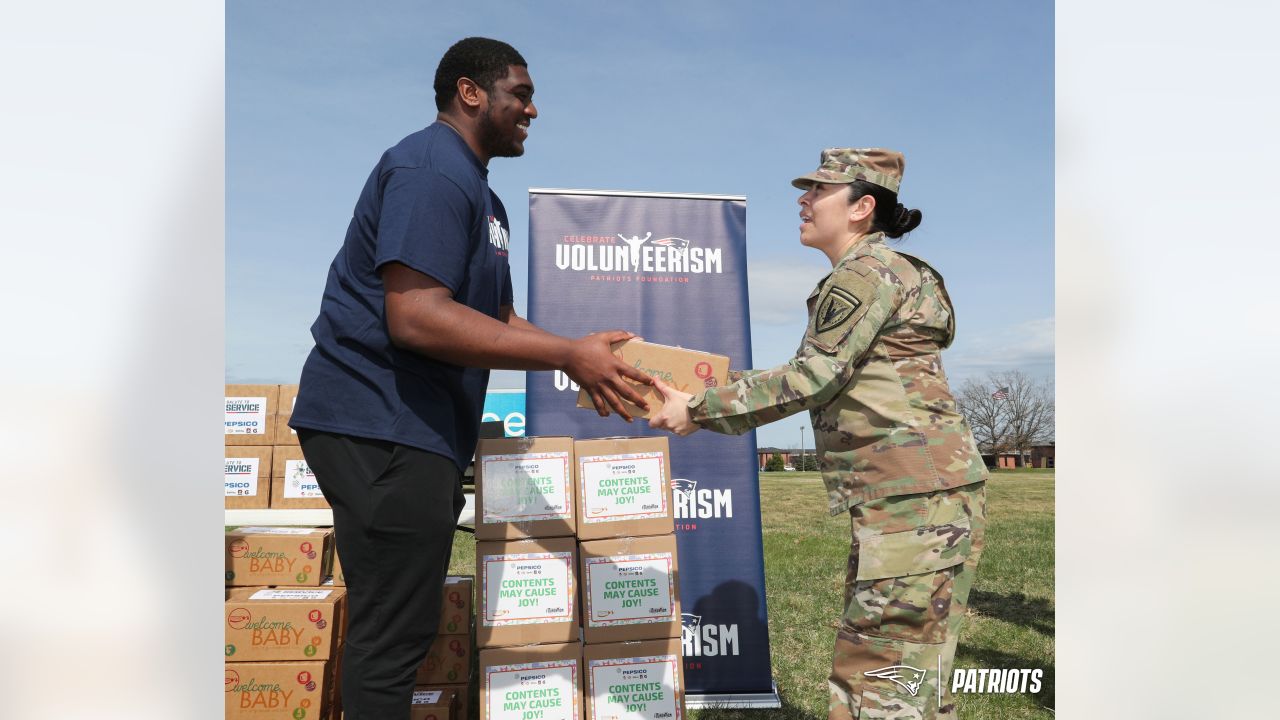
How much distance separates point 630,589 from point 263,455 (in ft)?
11.4

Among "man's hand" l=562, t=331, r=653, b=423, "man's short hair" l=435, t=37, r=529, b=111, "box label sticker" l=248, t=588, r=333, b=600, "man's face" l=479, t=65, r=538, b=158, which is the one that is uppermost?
"man's short hair" l=435, t=37, r=529, b=111

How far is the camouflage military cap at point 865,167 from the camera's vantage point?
233cm

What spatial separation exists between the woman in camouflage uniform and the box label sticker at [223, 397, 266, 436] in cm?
420

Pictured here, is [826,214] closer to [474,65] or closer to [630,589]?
[474,65]

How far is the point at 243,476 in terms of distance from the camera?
536cm

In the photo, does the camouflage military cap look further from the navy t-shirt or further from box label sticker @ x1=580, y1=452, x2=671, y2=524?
box label sticker @ x1=580, y1=452, x2=671, y2=524

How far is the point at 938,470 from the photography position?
6.98 ft

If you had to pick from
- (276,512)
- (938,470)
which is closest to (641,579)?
(938,470)

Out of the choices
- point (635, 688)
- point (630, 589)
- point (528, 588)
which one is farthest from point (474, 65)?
point (635, 688)

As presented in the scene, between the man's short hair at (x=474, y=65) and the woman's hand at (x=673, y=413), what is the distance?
106cm

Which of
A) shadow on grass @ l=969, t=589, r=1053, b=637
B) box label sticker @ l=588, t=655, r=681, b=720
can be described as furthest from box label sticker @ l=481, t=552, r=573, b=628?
shadow on grass @ l=969, t=589, r=1053, b=637

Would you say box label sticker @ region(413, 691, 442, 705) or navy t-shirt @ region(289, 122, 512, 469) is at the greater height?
navy t-shirt @ region(289, 122, 512, 469)

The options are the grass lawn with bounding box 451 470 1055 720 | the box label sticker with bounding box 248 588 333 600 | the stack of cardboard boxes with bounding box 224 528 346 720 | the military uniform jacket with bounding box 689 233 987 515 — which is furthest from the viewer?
the grass lawn with bounding box 451 470 1055 720

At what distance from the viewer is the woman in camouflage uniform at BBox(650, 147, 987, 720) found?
2.08 meters
